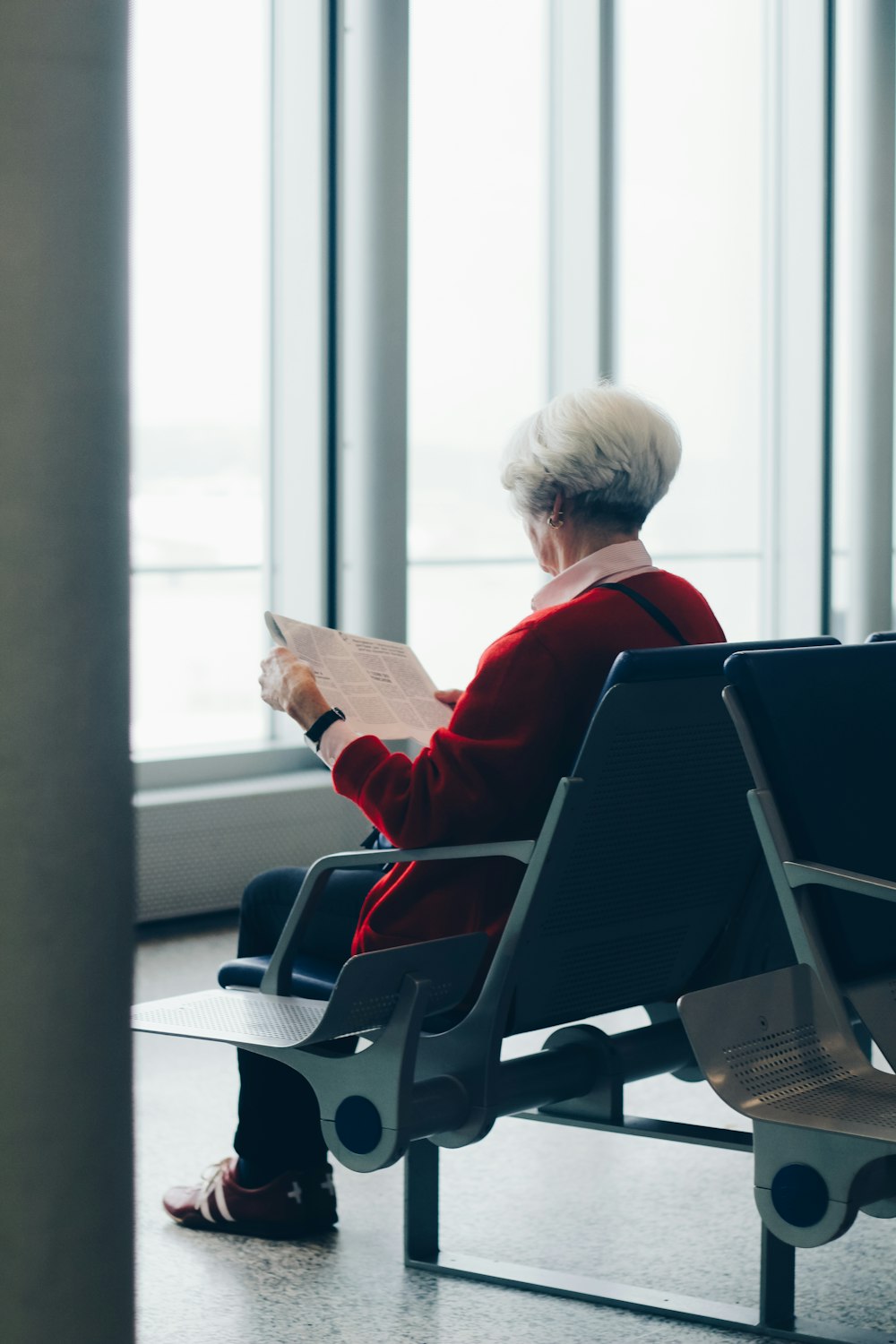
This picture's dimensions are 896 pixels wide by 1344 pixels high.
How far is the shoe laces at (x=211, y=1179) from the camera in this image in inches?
117

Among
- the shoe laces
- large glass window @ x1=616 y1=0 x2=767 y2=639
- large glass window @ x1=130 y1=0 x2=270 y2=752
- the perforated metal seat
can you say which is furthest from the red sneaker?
large glass window @ x1=616 y1=0 x2=767 y2=639

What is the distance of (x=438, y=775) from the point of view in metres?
2.46

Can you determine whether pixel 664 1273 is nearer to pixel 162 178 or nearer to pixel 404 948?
pixel 404 948

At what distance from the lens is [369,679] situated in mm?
2867

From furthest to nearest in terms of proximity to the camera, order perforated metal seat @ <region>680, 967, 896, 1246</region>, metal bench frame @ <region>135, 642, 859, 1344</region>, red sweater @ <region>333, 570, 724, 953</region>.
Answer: red sweater @ <region>333, 570, 724, 953</region>
metal bench frame @ <region>135, 642, 859, 1344</region>
perforated metal seat @ <region>680, 967, 896, 1246</region>

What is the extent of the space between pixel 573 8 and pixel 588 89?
14.3 inches

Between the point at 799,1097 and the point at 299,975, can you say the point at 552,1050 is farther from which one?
the point at 799,1097

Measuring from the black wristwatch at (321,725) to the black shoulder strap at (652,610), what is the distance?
435 millimetres

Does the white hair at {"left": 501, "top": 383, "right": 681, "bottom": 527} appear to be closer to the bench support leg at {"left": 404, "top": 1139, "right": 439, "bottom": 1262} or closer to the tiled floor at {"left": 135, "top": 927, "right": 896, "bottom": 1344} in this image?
the bench support leg at {"left": 404, "top": 1139, "right": 439, "bottom": 1262}

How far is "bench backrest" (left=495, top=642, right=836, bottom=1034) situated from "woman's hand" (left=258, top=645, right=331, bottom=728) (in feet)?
1.53

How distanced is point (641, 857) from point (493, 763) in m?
0.28

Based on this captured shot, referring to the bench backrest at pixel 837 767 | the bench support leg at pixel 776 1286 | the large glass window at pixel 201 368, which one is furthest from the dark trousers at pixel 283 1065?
the large glass window at pixel 201 368

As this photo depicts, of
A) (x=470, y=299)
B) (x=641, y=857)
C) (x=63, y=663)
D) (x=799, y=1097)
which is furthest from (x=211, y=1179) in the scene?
(x=470, y=299)

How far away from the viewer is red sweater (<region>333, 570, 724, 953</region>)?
2447 millimetres
